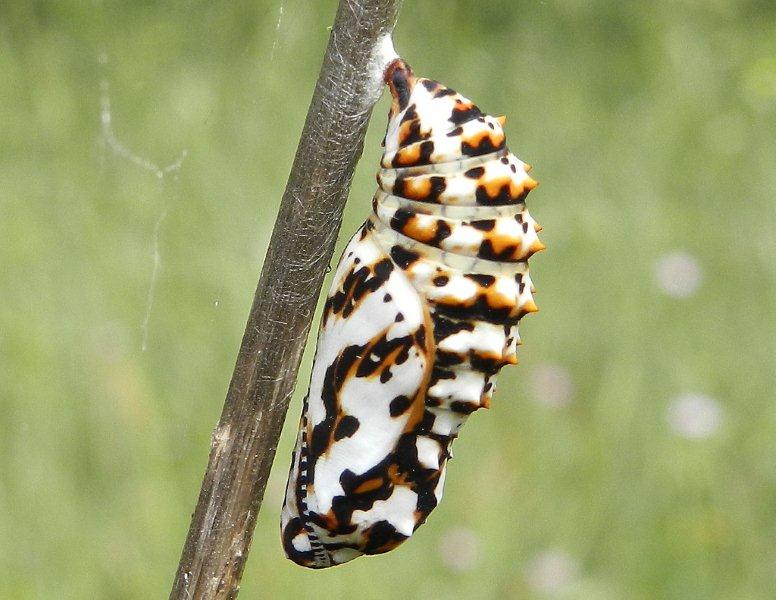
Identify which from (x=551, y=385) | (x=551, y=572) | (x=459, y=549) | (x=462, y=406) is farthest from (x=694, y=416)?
(x=462, y=406)

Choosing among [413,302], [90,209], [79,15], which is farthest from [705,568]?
[79,15]

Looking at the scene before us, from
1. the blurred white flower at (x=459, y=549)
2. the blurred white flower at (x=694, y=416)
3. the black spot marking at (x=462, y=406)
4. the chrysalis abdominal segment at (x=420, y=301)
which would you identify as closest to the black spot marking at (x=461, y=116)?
the chrysalis abdominal segment at (x=420, y=301)

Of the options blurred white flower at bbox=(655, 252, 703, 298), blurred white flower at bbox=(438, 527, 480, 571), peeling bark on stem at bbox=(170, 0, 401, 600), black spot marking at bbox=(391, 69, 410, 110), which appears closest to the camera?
peeling bark on stem at bbox=(170, 0, 401, 600)

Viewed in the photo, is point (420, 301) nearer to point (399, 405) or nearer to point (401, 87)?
point (399, 405)

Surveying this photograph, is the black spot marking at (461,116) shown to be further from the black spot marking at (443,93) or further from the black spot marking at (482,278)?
the black spot marking at (482,278)

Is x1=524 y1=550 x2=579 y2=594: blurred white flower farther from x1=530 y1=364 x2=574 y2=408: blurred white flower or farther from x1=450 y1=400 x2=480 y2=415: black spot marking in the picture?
x1=450 y1=400 x2=480 y2=415: black spot marking

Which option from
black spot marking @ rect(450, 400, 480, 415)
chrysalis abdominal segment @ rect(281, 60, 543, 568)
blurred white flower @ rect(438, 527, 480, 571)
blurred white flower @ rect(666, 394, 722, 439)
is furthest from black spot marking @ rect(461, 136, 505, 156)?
blurred white flower @ rect(666, 394, 722, 439)
